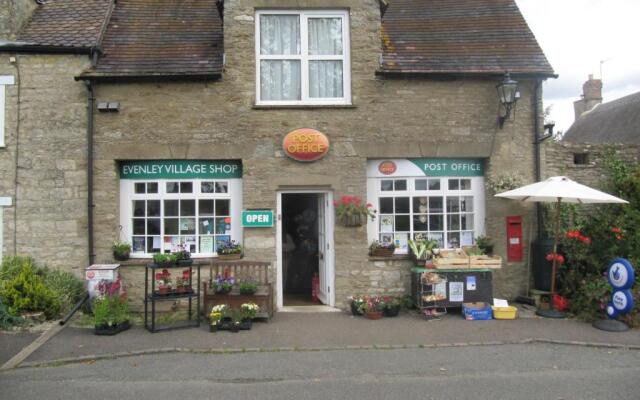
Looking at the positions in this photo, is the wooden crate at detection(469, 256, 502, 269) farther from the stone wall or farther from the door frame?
the stone wall

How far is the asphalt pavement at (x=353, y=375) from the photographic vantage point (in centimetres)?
540

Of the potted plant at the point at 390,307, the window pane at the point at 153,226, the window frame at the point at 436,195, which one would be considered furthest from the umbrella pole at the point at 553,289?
the window pane at the point at 153,226

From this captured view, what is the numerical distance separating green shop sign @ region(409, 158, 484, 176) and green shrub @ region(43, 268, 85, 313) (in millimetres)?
7039

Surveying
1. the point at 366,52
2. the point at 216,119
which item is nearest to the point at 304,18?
the point at 366,52

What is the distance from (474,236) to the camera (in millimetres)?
9961

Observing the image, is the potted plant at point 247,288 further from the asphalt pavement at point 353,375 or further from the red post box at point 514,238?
the red post box at point 514,238

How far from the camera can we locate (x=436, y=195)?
9867mm

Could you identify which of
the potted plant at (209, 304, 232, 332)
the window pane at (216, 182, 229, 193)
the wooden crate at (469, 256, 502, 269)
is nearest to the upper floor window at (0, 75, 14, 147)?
the window pane at (216, 182, 229, 193)

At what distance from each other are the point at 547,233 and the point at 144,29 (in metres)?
9.72

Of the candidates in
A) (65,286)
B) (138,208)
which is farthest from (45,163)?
(65,286)

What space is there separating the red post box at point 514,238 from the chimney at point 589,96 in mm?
22569

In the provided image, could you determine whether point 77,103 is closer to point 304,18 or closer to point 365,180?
point 304,18

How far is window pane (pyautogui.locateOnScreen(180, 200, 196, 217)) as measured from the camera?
9.62m

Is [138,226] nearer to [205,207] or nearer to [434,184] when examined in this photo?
[205,207]
